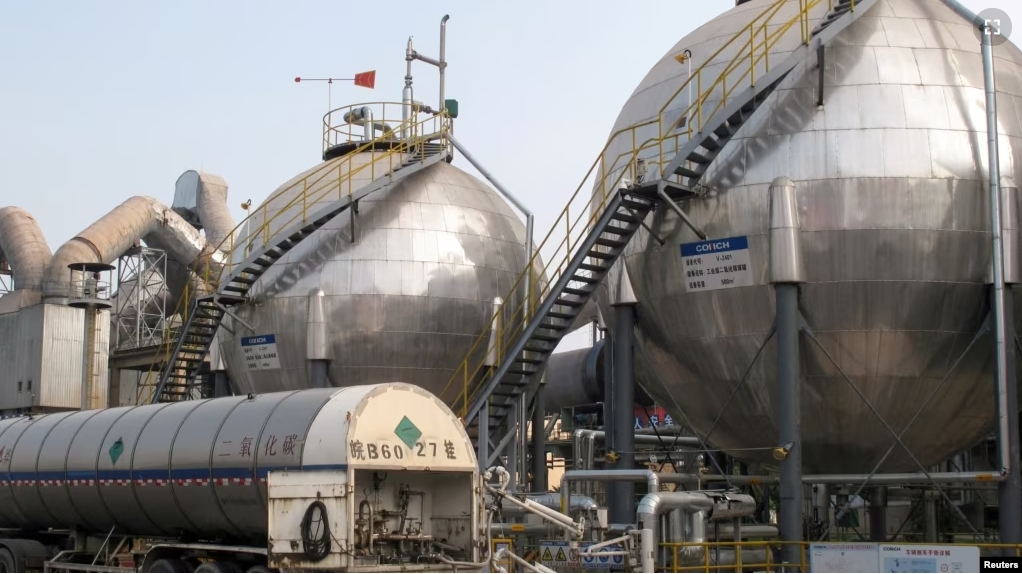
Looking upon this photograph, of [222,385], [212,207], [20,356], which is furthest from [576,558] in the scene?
[212,207]

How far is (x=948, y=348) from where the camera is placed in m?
18.8

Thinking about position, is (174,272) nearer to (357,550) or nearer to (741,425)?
(741,425)

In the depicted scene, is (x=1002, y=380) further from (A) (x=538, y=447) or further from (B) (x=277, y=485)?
(A) (x=538, y=447)

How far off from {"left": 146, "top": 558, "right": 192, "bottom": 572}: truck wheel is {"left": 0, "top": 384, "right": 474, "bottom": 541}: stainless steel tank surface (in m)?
0.44

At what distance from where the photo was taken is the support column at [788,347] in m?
18.3

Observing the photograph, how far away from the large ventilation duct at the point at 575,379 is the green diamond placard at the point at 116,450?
17.3m

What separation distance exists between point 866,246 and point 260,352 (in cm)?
1376

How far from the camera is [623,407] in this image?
69.5ft

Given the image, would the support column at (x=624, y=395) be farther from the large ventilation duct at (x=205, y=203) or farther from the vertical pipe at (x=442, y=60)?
the large ventilation duct at (x=205, y=203)

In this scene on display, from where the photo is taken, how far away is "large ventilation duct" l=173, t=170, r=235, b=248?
46219 mm

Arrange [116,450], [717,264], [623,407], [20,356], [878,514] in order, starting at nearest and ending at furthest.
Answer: [116,450] < [717,264] < [623,407] < [878,514] < [20,356]

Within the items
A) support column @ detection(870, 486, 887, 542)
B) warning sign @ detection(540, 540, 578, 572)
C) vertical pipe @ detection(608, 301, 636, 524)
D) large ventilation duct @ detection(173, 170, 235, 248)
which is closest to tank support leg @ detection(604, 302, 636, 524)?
vertical pipe @ detection(608, 301, 636, 524)

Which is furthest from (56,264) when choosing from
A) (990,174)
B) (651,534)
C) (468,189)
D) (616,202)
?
(990,174)

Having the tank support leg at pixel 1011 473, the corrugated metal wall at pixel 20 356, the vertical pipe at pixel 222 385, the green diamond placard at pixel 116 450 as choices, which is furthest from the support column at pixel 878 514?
the corrugated metal wall at pixel 20 356
